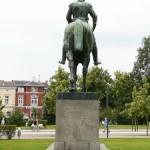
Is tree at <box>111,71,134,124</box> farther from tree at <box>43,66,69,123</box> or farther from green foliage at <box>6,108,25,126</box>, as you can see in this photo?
green foliage at <box>6,108,25,126</box>

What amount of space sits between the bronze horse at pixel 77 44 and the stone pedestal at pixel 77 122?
0.52 metres

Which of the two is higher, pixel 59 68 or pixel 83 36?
pixel 59 68

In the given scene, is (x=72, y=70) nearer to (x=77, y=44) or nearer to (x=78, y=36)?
(x=77, y=44)

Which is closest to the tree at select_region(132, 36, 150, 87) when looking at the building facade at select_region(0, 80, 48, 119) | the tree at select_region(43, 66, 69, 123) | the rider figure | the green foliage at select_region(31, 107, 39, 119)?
the tree at select_region(43, 66, 69, 123)

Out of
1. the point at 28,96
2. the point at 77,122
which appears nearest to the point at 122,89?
the point at 28,96

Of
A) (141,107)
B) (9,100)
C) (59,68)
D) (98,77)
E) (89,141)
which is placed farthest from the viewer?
(9,100)

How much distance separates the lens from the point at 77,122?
1192 cm

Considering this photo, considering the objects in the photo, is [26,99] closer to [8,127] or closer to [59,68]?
[59,68]

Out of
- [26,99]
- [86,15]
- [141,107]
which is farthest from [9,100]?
[86,15]

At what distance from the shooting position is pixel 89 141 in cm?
1180

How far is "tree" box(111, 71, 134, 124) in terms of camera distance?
7969 cm

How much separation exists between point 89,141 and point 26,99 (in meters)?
93.0

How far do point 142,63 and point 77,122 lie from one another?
68.3 m

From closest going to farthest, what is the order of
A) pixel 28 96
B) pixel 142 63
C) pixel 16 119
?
pixel 16 119
pixel 142 63
pixel 28 96
